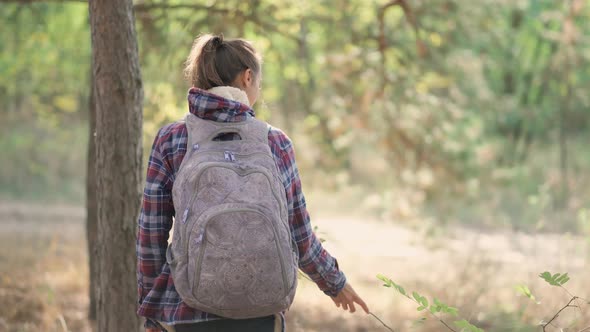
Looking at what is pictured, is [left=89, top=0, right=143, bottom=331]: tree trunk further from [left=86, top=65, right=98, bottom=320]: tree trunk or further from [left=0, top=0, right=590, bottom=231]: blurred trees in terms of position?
[left=0, top=0, right=590, bottom=231]: blurred trees

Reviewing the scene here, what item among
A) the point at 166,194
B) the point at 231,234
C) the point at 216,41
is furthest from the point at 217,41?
the point at 231,234

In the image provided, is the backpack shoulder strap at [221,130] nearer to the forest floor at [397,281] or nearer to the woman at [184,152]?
the woman at [184,152]

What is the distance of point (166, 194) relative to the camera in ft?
7.54

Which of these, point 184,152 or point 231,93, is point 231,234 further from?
point 231,93

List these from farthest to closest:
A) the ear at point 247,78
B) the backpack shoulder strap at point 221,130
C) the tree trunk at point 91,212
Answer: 1. the tree trunk at point 91,212
2. the ear at point 247,78
3. the backpack shoulder strap at point 221,130

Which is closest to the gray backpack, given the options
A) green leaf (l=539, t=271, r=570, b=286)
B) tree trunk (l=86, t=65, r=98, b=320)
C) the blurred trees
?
green leaf (l=539, t=271, r=570, b=286)

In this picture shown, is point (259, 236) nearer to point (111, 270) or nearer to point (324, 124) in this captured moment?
point (111, 270)

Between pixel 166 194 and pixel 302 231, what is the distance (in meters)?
0.45

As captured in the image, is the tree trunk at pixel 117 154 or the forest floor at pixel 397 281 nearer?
the tree trunk at pixel 117 154

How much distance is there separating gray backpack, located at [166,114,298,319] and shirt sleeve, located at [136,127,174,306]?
0.41 feet

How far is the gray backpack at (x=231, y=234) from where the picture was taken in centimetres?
205

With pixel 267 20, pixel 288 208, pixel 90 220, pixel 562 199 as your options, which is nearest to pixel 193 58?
pixel 288 208

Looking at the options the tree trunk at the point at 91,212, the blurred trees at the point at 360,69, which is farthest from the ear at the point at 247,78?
the tree trunk at the point at 91,212

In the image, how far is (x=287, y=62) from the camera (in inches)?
370
